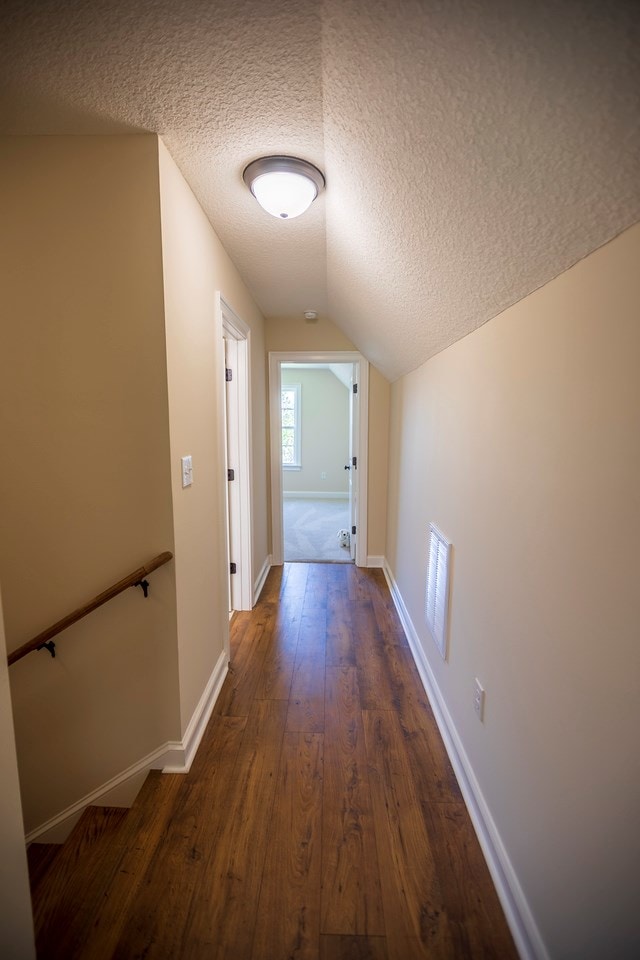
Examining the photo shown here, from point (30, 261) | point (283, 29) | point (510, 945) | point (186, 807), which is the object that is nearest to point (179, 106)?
point (283, 29)

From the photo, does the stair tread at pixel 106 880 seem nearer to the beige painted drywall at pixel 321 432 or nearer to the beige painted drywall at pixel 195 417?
the beige painted drywall at pixel 195 417

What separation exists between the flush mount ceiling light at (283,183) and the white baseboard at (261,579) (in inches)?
99.4

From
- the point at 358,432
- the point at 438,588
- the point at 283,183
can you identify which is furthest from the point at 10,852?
the point at 358,432

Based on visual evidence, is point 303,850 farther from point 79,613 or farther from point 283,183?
point 283,183

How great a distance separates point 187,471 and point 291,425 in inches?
→ 219

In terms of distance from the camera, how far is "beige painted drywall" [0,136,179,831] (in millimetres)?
1333

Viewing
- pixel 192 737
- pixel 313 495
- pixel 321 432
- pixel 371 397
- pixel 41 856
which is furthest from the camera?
pixel 313 495

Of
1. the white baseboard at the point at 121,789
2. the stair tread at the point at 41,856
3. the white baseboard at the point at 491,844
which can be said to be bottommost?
the stair tread at the point at 41,856

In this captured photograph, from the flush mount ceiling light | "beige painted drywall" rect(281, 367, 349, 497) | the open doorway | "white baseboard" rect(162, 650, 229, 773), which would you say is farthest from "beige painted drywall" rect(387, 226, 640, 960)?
"beige painted drywall" rect(281, 367, 349, 497)

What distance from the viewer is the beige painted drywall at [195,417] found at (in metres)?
1.45

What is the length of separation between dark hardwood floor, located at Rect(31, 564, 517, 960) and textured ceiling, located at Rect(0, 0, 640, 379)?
1.76m

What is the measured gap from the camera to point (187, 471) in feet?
5.20

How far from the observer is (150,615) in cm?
150

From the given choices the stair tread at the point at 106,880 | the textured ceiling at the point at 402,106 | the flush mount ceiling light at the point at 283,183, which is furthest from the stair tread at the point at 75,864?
the flush mount ceiling light at the point at 283,183
